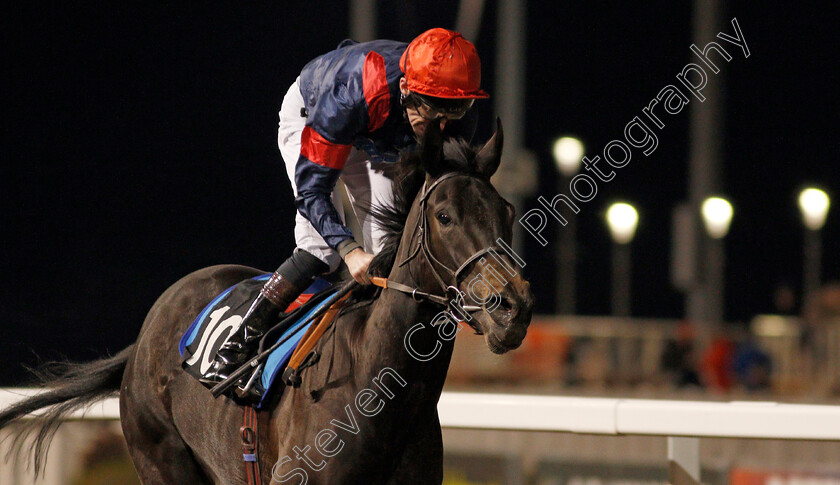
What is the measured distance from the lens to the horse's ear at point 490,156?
231 centimetres

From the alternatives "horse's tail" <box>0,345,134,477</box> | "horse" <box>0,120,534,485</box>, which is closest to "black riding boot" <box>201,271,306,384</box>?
"horse" <box>0,120,534,485</box>

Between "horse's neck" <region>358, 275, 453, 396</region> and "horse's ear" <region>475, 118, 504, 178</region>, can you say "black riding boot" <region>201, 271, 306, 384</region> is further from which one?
"horse's ear" <region>475, 118, 504, 178</region>

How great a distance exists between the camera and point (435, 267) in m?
2.19

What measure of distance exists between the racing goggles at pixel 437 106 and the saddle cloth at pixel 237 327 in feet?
1.87

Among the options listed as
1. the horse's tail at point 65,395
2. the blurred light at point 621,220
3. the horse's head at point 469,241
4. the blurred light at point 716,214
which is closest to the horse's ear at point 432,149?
the horse's head at point 469,241

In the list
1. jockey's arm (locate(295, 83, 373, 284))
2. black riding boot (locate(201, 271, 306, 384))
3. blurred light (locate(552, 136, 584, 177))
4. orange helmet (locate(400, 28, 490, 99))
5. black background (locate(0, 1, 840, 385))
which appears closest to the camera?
orange helmet (locate(400, 28, 490, 99))

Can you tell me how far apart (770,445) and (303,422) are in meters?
1.51

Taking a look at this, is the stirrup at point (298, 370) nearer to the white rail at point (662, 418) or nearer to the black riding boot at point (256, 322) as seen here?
the black riding boot at point (256, 322)

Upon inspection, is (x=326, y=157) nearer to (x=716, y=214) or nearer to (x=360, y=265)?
(x=360, y=265)

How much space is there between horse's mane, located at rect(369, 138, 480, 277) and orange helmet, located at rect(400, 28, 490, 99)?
16 cm

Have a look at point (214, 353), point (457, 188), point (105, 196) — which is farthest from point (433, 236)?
point (105, 196)

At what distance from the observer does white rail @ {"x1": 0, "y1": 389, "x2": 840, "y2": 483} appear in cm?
284

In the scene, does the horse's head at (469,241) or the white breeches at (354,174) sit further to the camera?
the white breeches at (354,174)

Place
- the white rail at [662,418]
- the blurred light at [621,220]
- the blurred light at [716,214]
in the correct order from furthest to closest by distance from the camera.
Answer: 1. the blurred light at [621,220]
2. the blurred light at [716,214]
3. the white rail at [662,418]
